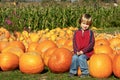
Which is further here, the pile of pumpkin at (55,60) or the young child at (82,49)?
the young child at (82,49)

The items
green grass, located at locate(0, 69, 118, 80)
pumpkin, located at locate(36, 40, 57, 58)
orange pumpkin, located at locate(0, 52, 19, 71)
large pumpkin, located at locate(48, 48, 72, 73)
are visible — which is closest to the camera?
green grass, located at locate(0, 69, 118, 80)

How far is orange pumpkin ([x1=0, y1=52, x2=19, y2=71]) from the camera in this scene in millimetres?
6968

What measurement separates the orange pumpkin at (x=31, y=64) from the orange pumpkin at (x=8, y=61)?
0.26 m

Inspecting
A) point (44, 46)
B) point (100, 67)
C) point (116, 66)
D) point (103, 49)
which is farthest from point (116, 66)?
point (44, 46)

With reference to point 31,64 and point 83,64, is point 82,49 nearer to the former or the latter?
point 83,64

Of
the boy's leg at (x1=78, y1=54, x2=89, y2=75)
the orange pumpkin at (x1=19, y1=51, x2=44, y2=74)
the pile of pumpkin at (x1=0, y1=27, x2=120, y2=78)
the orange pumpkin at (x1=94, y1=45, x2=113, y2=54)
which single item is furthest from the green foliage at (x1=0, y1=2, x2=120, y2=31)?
the boy's leg at (x1=78, y1=54, x2=89, y2=75)

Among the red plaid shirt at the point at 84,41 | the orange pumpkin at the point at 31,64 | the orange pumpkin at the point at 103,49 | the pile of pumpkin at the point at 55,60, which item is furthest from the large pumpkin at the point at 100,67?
the orange pumpkin at the point at 31,64

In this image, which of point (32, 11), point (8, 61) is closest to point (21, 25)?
point (32, 11)

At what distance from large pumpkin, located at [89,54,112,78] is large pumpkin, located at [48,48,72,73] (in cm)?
50

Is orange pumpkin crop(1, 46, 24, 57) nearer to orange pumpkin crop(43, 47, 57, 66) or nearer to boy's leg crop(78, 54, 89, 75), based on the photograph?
orange pumpkin crop(43, 47, 57, 66)

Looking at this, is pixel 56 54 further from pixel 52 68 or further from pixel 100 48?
pixel 100 48

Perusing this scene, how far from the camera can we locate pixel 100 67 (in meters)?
6.38

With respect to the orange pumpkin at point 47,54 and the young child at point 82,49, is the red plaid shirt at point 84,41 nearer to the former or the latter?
the young child at point 82,49

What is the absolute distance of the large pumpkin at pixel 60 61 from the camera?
664 cm
